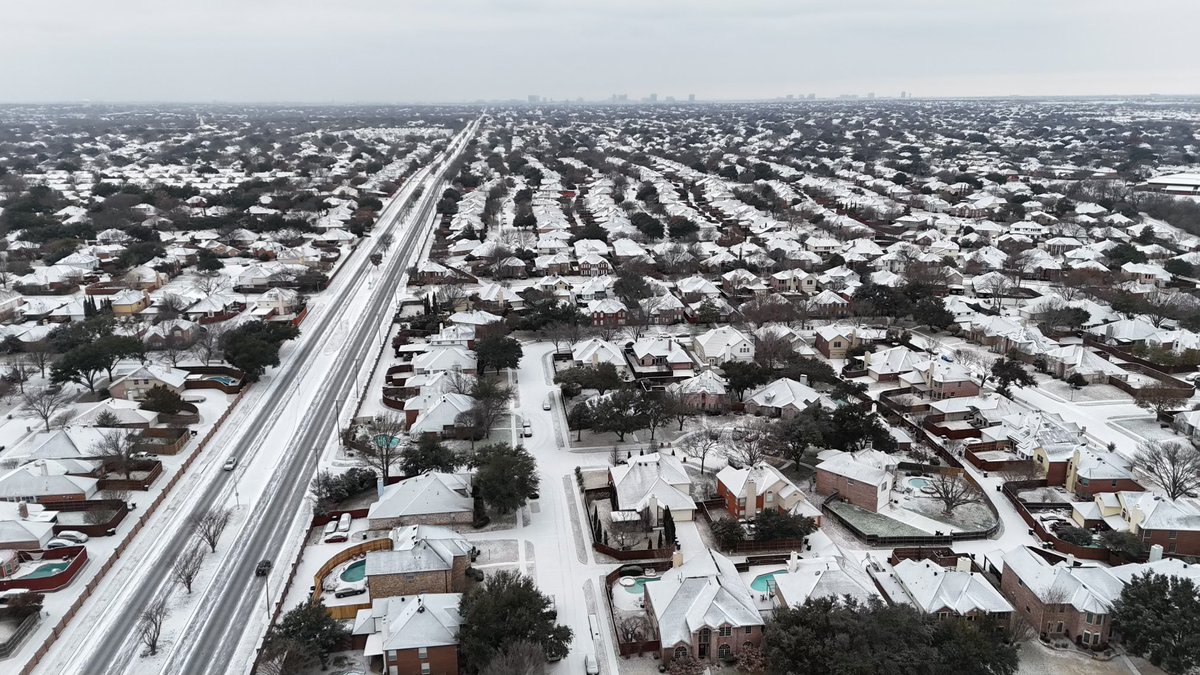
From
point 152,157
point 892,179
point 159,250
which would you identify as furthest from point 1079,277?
point 152,157

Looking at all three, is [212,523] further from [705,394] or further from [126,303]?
[126,303]

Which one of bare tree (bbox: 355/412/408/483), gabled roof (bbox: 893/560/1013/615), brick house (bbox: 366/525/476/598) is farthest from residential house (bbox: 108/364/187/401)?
gabled roof (bbox: 893/560/1013/615)

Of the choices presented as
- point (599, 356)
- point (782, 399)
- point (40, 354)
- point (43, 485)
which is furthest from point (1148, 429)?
point (40, 354)

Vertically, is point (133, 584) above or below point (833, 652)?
below

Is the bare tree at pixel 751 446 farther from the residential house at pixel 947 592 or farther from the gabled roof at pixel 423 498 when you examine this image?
the gabled roof at pixel 423 498

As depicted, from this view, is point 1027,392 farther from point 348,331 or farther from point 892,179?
point 892,179

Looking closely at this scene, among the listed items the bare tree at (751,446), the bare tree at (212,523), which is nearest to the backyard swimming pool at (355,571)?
the bare tree at (212,523)

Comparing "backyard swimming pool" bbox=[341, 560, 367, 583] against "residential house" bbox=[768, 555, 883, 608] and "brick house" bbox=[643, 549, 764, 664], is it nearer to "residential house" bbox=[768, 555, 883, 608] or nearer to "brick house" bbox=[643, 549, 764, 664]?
"brick house" bbox=[643, 549, 764, 664]
